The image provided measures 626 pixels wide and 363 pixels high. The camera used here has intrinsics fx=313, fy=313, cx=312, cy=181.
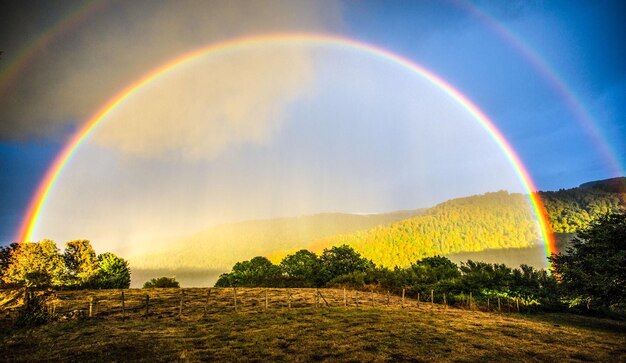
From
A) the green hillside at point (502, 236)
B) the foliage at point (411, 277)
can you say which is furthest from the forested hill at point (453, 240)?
the foliage at point (411, 277)

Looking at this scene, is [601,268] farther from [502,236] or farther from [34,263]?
[502,236]

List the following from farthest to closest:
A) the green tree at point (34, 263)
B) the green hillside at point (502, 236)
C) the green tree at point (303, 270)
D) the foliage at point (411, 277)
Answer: the green hillside at point (502, 236) → the green tree at point (303, 270) → the green tree at point (34, 263) → the foliage at point (411, 277)

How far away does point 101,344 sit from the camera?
18.3 metres

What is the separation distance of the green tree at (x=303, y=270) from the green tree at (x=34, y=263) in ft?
173

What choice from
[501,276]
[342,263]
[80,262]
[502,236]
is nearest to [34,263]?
[80,262]

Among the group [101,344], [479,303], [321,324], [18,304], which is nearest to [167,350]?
[101,344]

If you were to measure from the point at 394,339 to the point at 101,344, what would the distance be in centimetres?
1805

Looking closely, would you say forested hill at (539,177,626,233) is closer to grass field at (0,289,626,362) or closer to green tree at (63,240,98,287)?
grass field at (0,289,626,362)

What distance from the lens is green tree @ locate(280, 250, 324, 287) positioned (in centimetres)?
7862

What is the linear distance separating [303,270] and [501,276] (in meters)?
46.9

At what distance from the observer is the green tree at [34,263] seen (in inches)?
2790

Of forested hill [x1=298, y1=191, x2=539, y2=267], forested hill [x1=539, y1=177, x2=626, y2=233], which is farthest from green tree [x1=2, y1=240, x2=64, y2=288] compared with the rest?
forested hill [x1=539, y1=177, x2=626, y2=233]

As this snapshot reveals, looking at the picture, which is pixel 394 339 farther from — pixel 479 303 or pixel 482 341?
pixel 479 303

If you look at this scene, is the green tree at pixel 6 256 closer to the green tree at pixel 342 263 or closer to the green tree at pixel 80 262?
the green tree at pixel 80 262
